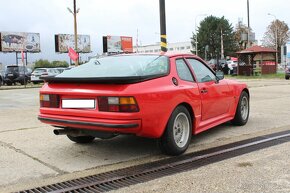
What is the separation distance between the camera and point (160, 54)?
5.95 meters

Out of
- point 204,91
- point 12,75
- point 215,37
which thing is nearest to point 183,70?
point 204,91

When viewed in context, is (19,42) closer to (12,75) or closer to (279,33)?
(12,75)

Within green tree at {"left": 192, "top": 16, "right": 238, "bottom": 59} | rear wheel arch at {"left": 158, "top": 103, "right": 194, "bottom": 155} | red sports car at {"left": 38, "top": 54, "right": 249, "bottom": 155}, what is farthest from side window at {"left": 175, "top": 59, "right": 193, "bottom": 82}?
green tree at {"left": 192, "top": 16, "right": 238, "bottom": 59}

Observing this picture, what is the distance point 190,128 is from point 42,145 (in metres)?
2.37

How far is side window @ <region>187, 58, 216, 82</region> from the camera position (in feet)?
20.8

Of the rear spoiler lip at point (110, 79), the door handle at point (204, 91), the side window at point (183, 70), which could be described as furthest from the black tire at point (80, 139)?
the door handle at point (204, 91)

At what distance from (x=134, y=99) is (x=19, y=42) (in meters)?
55.6

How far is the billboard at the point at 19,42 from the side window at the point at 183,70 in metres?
52.3

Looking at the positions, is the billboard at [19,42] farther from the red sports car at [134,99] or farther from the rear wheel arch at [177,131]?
the rear wheel arch at [177,131]

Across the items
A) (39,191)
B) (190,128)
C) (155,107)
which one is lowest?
(39,191)

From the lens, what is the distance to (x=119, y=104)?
4.84 meters

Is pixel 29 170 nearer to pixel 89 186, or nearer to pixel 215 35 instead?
pixel 89 186

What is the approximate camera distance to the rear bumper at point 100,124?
479 cm

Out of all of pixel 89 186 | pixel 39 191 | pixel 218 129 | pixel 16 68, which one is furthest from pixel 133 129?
pixel 16 68
